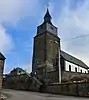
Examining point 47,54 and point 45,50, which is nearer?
point 47,54

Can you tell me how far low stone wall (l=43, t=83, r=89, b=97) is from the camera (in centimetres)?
2286

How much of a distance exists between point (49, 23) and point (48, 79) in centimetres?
2094

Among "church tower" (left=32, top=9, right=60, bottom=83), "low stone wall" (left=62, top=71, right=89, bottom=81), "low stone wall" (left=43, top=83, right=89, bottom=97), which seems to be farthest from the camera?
"church tower" (left=32, top=9, right=60, bottom=83)

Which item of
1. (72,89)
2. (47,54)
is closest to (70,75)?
(47,54)

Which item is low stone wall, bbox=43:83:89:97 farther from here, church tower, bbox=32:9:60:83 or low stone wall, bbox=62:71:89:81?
church tower, bbox=32:9:60:83

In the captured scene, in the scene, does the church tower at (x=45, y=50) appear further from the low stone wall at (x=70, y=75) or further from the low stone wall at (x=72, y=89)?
the low stone wall at (x=72, y=89)

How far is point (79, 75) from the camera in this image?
37.8m

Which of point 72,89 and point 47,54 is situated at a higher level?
point 47,54

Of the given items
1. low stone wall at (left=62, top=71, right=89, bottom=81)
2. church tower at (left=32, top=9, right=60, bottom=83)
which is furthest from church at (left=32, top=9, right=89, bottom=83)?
low stone wall at (left=62, top=71, right=89, bottom=81)

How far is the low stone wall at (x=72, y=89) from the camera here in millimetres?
22859

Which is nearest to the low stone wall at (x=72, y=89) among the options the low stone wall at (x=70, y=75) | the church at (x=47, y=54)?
the low stone wall at (x=70, y=75)

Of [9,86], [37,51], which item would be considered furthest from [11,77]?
[37,51]

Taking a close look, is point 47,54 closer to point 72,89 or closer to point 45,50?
point 45,50

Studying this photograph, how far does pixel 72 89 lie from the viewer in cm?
2458
